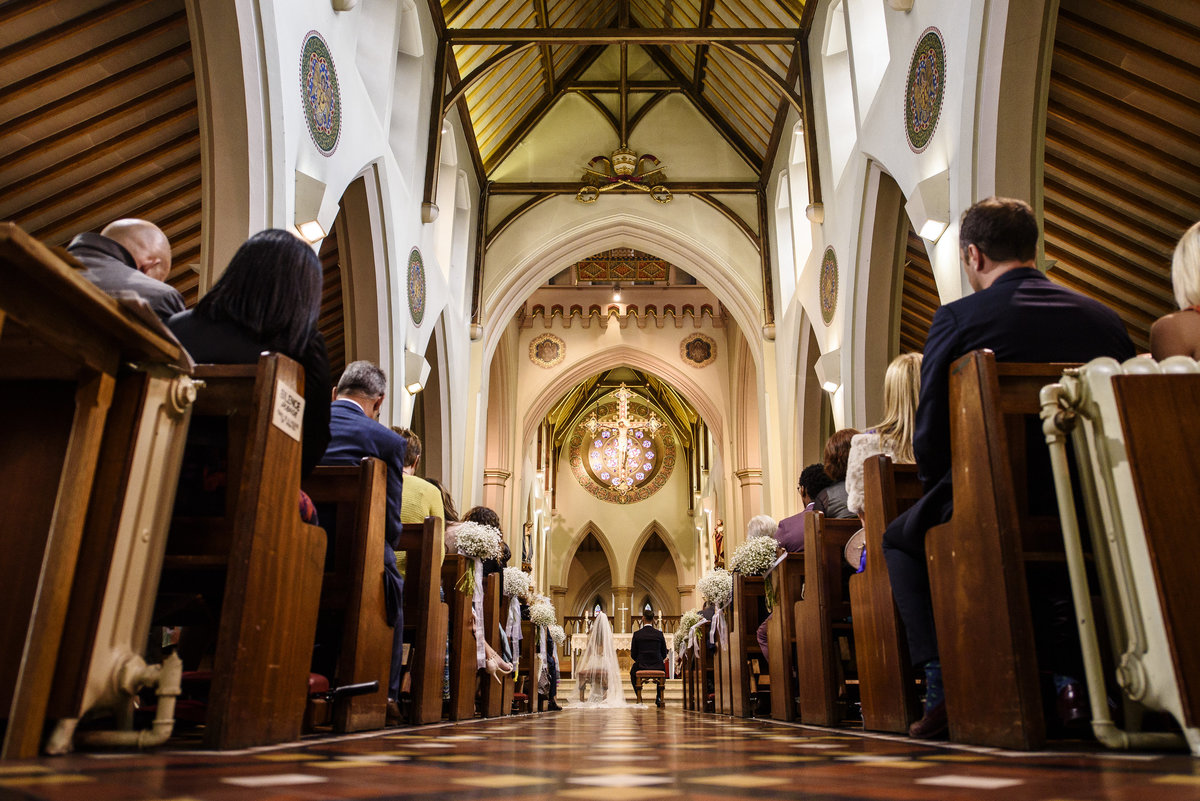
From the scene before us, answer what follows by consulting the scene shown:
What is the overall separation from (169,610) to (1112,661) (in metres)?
1.89

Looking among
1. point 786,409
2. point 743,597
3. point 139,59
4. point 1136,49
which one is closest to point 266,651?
point 743,597

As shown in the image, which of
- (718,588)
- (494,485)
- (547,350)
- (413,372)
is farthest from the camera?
(547,350)

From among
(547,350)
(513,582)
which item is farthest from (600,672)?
(513,582)

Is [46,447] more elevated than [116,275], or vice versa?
[116,275]

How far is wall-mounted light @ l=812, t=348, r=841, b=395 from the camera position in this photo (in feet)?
24.5

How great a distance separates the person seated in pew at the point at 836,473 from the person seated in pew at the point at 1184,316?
1.40 m

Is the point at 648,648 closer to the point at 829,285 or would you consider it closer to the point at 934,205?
the point at 829,285

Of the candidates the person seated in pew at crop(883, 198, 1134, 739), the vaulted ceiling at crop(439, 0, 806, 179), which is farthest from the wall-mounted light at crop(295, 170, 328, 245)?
the person seated in pew at crop(883, 198, 1134, 739)

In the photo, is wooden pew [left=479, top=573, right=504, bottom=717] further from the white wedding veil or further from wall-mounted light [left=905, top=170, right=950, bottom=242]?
the white wedding veil

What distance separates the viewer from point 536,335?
14.9m

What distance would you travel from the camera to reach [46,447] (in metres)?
1.49

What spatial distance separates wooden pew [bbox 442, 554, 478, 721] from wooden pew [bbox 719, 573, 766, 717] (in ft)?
4.59

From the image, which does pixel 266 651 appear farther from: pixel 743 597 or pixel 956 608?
pixel 743 597

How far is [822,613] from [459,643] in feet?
4.96
